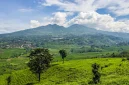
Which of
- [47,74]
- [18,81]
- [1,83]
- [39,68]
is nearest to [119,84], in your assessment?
[39,68]

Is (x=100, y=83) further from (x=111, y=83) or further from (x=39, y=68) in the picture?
(x=39, y=68)

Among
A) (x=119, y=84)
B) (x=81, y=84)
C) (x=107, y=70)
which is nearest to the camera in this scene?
(x=119, y=84)

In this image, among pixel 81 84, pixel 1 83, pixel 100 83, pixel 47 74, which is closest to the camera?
pixel 100 83

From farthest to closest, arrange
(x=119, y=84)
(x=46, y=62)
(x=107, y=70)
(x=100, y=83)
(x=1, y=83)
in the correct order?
(x=1, y=83), (x=46, y=62), (x=107, y=70), (x=100, y=83), (x=119, y=84)

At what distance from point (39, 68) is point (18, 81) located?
131 ft

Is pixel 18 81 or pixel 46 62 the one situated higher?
pixel 46 62

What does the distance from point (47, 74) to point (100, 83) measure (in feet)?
218

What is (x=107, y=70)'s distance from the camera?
110 metres

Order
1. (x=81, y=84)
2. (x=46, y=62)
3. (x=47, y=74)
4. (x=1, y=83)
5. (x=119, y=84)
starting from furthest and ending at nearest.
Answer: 1. (x=1, y=83)
2. (x=47, y=74)
3. (x=46, y=62)
4. (x=81, y=84)
5. (x=119, y=84)

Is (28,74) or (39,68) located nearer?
(39,68)

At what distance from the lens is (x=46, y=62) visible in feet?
389

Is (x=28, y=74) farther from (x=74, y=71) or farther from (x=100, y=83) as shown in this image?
(x=100, y=83)

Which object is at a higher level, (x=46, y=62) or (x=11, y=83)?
(x=46, y=62)

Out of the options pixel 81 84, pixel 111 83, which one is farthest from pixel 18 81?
pixel 111 83
